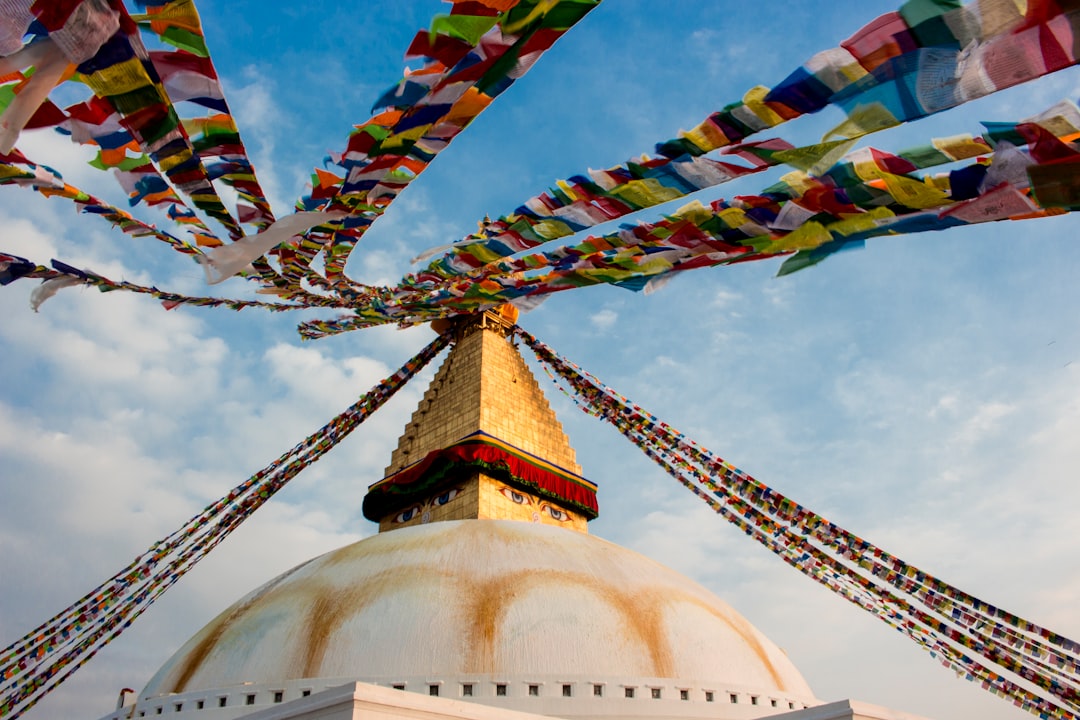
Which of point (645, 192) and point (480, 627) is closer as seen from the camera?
point (645, 192)

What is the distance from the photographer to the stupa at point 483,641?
21.8 feet

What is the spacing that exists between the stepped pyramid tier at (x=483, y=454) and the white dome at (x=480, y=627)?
2.00 m

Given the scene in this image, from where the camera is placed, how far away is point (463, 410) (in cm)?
1148

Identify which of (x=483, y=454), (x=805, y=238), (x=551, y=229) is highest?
(x=483, y=454)

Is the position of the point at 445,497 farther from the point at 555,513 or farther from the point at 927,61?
the point at 927,61

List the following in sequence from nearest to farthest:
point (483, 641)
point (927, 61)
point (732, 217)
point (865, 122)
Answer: point (927, 61), point (865, 122), point (732, 217), point (483, 641)

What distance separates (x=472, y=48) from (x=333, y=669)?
5.65 meters

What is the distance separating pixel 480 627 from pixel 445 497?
13.0 feet

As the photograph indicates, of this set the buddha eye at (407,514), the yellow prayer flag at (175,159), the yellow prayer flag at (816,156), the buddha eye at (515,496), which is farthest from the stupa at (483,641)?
the yellow prayer flag at (816,156)

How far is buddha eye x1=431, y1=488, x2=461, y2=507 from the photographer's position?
10.7 metres

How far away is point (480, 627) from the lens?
23.0ft

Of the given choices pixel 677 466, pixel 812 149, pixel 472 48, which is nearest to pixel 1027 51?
pixel 812 149

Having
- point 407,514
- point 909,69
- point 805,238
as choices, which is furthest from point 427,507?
point 909,69

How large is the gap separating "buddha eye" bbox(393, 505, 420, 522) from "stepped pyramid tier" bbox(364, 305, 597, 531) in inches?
0.6
